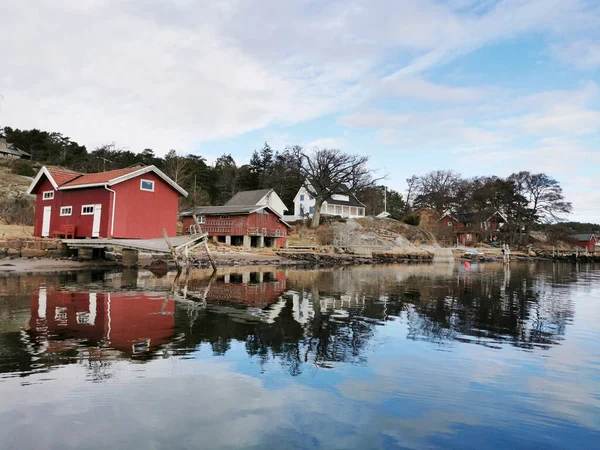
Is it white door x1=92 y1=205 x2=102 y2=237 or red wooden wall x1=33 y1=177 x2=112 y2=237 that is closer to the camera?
red wooden wall x1=33 y1=177 x2=112 y2=237

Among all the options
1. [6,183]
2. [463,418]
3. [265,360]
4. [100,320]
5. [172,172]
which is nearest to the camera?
[463,418]

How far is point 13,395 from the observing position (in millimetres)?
5852

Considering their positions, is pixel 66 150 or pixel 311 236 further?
pixel 66 150

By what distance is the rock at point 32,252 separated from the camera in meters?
26.3

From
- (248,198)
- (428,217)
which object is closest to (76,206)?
(248,198)

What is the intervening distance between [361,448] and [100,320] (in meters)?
8.50

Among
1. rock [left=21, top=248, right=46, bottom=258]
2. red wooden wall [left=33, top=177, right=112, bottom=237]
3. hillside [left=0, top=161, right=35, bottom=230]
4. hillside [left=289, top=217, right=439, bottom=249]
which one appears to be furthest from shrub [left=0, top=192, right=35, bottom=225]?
hillside [left=289, top=217, right=439, bottom=249]

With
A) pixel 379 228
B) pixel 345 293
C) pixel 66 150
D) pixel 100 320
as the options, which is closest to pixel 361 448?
pixel 100 320

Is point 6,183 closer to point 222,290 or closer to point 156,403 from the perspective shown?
point 222,290

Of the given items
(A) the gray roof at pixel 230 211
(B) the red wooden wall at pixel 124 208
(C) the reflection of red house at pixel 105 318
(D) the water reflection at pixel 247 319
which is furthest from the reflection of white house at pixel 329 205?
(C) the reflection of red house at pixel 105 318

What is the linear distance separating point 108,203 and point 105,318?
20.0 m

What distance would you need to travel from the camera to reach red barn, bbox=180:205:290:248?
148 feet

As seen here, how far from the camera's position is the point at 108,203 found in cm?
2900

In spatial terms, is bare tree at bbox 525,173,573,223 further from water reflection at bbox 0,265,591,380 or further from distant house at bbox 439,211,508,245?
water reflection at bbox 0,265,591,380
